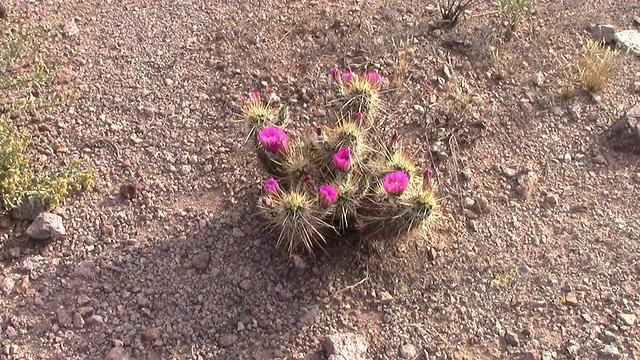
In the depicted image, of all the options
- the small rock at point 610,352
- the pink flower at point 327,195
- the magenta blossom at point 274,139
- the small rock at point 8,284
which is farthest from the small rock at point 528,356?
the small rock at point 8,284

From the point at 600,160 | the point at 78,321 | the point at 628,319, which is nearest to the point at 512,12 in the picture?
the point at 600,160

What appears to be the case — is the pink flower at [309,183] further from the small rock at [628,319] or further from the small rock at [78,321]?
the small rock at [628,319]

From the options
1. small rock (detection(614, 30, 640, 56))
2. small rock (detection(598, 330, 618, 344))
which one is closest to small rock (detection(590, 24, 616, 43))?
small rock (detection(614, 30, 640, 56))

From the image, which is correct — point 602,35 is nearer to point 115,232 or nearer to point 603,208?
point 603,208

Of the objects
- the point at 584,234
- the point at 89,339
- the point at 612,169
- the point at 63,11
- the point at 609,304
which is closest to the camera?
the point at 89,339

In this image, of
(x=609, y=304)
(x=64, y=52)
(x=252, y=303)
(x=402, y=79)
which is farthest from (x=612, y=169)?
(x=64, y=52)

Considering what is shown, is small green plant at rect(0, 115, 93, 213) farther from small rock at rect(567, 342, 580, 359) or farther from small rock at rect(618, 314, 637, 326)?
small rock at rect(618, 314, 637, 326)

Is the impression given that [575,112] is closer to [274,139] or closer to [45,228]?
[274,139]
